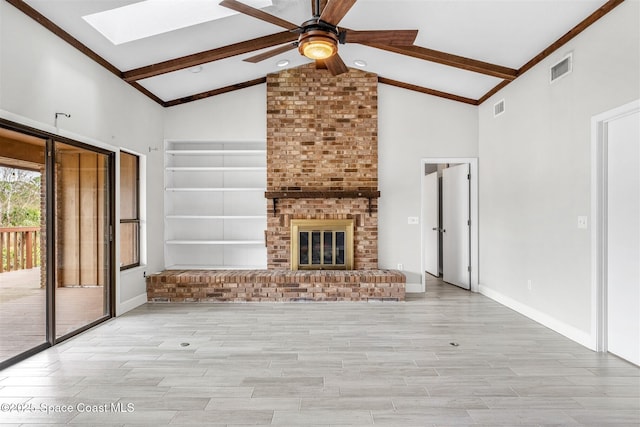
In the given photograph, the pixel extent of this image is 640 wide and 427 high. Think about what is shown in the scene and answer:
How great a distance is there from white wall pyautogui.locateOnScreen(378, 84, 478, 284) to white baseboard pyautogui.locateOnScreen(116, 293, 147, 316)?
3.47m

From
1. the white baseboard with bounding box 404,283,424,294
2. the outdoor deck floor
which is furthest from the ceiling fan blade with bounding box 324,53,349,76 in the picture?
the white baseboard with bounding box 404,283,424,294

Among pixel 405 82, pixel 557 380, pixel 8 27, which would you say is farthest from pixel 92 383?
pixel 405 82

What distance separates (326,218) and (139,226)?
2674 mm

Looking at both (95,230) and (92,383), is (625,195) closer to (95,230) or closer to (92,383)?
(92,383)

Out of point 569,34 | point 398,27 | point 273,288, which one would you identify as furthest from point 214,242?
point 569,34

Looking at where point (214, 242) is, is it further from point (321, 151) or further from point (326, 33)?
point (326, 33)

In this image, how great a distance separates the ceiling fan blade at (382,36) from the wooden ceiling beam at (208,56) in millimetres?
1445

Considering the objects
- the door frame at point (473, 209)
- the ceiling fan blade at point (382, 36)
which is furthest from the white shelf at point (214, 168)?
the ceiling fan blade at point (382, 36)

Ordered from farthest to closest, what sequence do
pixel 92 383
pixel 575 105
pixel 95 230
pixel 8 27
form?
1. pixel 95 230
2. pixel 575 105
3. pixel 8 27
4. pixel 92 383

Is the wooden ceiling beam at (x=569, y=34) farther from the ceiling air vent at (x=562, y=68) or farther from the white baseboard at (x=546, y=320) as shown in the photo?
the white baseboard at (x=546, y=320)

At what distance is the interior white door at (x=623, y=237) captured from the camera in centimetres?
304

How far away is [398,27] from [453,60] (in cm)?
89

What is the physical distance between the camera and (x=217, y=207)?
20.1 ft

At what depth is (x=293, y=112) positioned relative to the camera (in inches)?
231
